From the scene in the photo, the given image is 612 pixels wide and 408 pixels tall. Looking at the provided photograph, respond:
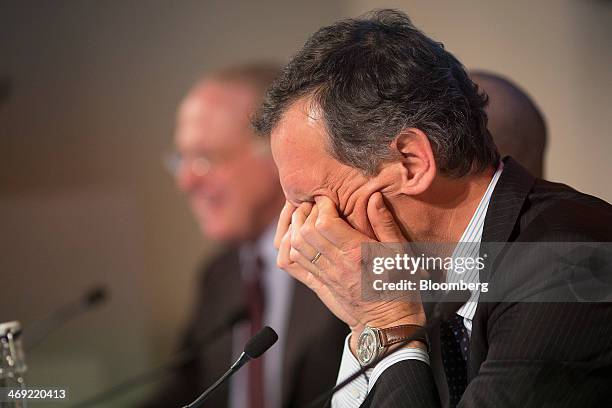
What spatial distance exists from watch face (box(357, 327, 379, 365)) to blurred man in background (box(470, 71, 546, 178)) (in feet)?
1.50

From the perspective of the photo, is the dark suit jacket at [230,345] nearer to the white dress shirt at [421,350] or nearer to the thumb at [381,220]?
the white dress shirt at [421,350]

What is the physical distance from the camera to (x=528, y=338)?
1.13 m

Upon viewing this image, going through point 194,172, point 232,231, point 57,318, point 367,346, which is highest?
point 367,346

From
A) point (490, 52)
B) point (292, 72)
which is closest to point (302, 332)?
point (490, 52)

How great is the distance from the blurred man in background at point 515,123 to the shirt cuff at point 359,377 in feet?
1.53

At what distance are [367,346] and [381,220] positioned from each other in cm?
18

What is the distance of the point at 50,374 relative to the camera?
2908mm

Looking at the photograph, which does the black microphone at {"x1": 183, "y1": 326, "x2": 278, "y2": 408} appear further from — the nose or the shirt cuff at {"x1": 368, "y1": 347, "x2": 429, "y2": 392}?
the nose

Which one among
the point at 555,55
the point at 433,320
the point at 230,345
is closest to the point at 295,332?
the point at 230,345

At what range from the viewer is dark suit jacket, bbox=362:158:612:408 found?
112 centimetres

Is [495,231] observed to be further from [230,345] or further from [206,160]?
[206,160]

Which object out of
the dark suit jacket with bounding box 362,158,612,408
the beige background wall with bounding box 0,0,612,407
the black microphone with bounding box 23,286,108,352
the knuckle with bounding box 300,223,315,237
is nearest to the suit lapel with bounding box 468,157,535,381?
the dark suit jacket with bounding box 362,158,612,408

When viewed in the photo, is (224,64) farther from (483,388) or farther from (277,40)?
(483,388)

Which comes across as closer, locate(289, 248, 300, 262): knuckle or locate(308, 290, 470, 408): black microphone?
locate(308, 290, 470, 408): black microphone
